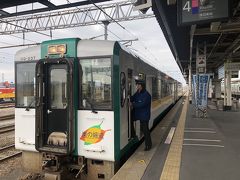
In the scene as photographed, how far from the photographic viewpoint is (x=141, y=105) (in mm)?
5949

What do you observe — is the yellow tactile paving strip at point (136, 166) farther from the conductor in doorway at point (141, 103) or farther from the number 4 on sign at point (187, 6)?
A: the number 4 on sign at point (187, 6)

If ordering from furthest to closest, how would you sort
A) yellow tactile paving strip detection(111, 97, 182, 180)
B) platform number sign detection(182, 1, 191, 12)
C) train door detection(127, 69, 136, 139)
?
platform number sign detection(182, 1, 191, 12), train door detection(127, 69, 136, 139), yellow tactile paving strip detection(111, 97, 182, 180)

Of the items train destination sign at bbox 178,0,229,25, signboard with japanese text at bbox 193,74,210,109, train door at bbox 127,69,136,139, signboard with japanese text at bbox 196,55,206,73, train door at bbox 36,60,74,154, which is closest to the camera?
train door at bbox 36,60,74,154

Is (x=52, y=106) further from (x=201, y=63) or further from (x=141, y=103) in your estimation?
(x=201, y=63)

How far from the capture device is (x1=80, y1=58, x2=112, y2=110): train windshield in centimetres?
486

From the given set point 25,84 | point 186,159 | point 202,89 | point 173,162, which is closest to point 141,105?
point 173,162

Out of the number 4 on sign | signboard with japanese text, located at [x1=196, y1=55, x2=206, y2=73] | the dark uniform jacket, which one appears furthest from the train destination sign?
signboard with japanese text, located at [x1=196, y1=55, x2=206, y2=73]

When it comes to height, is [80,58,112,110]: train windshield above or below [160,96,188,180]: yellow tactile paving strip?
above

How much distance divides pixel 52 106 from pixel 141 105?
6.45 ft

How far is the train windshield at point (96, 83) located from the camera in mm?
4855

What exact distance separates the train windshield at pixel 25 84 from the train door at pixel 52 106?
0.33 metres

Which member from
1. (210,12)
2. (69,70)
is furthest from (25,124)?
(210,12)

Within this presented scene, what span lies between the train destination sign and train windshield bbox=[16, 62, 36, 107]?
4.42 meters

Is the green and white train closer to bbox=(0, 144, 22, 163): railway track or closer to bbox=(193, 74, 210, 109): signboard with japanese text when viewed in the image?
bbox=(0, 144, 22, 163): railway track
